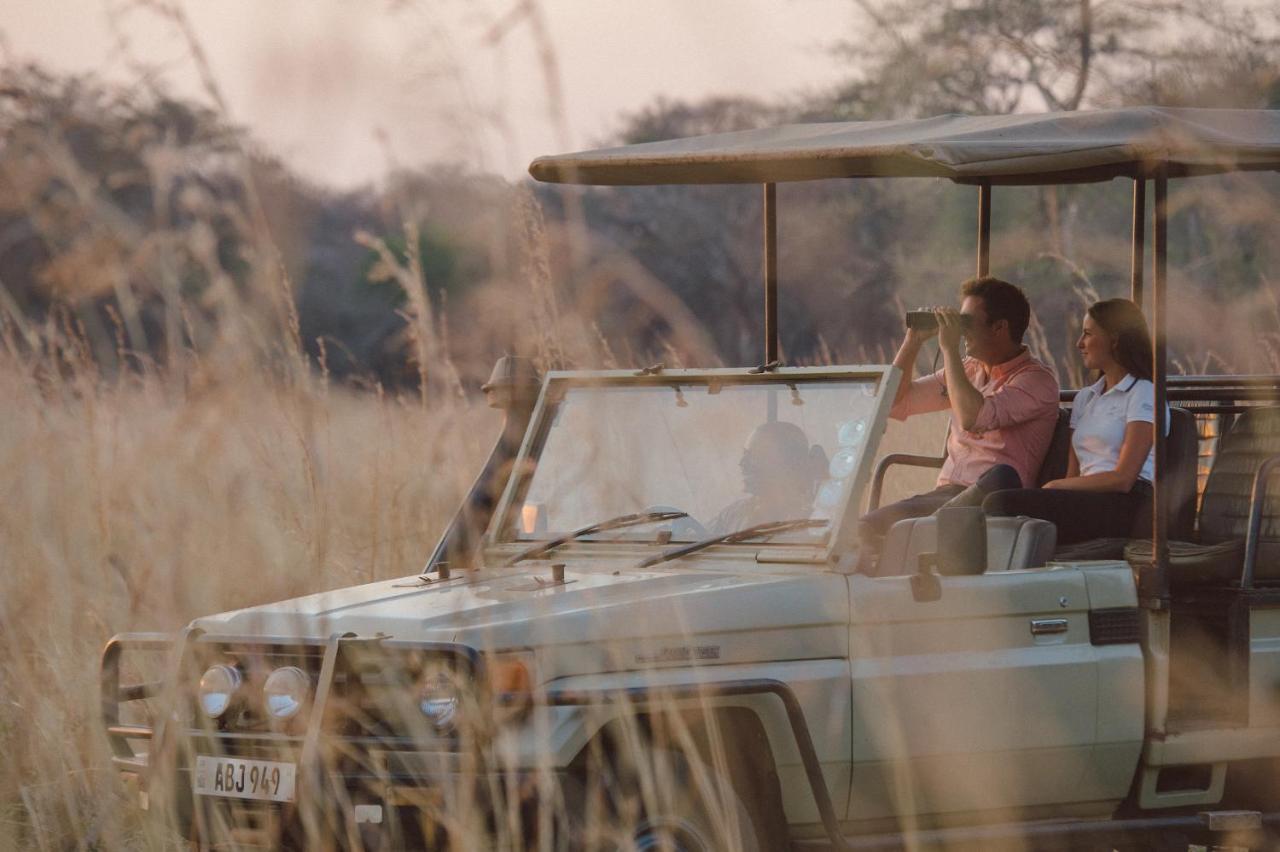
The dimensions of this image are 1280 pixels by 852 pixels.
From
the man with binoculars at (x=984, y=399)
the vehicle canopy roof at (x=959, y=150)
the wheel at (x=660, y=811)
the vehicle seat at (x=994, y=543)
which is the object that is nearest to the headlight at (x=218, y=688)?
the wheel at (x=660, y=811)

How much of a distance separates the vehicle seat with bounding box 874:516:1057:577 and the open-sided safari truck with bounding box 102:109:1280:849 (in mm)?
10

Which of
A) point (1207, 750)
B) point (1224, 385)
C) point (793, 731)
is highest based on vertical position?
point (1224, 385)

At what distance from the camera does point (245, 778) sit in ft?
12.9

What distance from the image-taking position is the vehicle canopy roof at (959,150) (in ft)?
15.5

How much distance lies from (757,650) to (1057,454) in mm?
2135

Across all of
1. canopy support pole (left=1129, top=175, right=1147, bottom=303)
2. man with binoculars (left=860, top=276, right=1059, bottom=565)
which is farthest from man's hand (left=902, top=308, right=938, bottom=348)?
canopy support pole (left=1129, top=175, right=1147, bottom=303)

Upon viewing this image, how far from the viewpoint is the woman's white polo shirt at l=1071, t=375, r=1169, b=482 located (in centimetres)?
560

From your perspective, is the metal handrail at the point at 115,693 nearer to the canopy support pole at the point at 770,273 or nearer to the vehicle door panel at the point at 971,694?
the vehicle door panel at the point at 971,694

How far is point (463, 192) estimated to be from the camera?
9.71 ft

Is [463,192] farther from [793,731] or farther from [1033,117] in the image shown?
[1033,117]

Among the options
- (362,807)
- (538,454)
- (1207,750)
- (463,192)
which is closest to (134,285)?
(463,192)

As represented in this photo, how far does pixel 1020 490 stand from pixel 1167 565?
59 cm

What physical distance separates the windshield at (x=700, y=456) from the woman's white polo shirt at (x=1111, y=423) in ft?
3.68

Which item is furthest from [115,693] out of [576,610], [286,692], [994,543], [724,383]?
[994,543]
